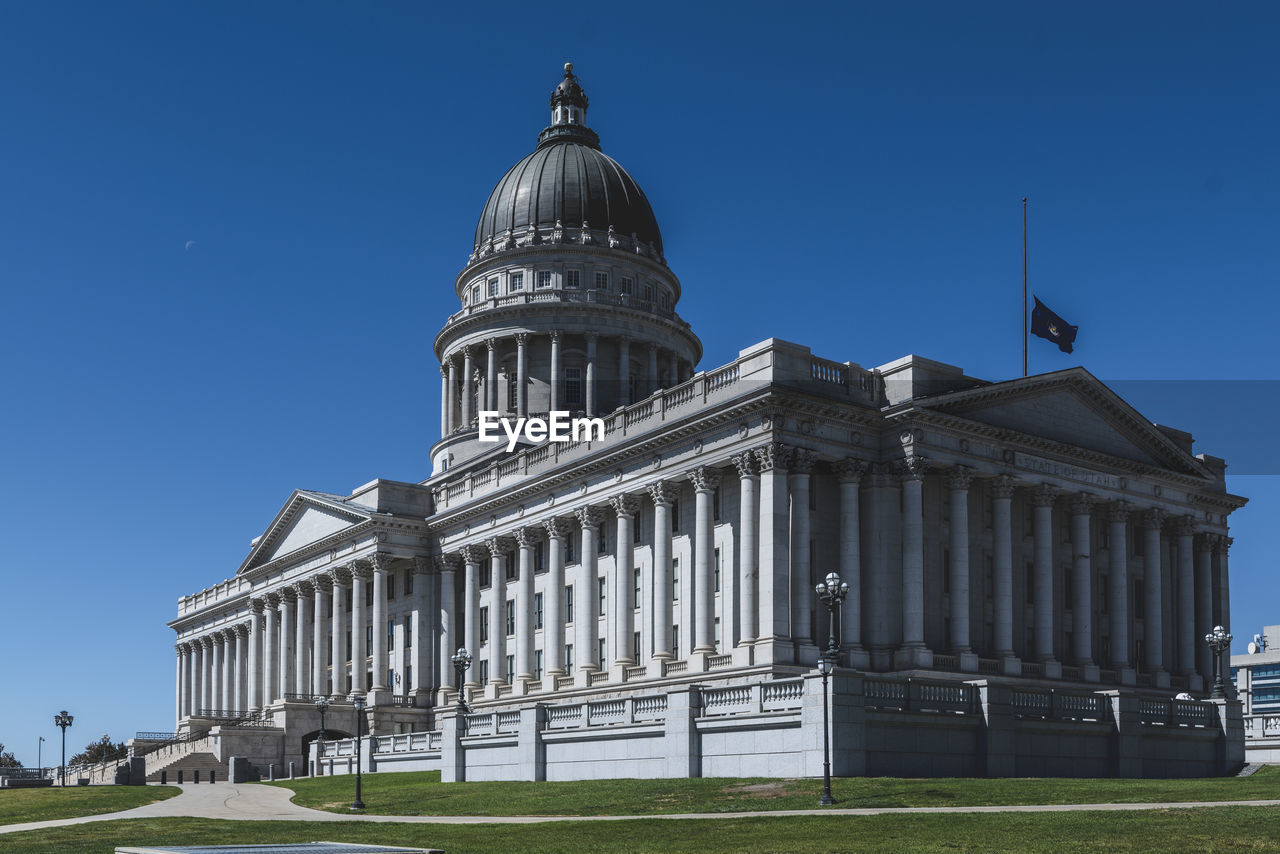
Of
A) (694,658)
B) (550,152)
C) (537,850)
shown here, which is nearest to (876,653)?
(694,658)

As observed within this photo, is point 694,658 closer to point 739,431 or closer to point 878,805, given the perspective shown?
point 739,431

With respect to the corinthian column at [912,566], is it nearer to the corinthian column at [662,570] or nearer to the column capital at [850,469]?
the column capital at [850,469]

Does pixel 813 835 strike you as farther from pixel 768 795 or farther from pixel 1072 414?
pixel 1072 414

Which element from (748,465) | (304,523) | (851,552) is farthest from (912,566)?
(304,523)

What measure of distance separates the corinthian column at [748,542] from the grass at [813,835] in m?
29.6

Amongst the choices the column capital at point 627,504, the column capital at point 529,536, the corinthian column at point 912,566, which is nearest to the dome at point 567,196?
the column capital at point 529,536

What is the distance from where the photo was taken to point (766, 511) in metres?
65.7

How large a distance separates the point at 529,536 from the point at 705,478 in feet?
59.5

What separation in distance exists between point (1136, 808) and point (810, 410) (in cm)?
3428

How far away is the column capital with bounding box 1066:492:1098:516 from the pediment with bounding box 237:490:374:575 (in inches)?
1673

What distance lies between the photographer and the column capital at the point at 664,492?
72.8 m

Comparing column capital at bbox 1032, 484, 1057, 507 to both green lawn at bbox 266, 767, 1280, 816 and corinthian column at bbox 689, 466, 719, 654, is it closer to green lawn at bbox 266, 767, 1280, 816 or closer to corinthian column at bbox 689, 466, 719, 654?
corinthian column at bbox 689, 466, 719, 654

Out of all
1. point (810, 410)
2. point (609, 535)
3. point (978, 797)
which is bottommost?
point (978, 797)

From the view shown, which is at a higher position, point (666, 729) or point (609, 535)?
point (609, 535)
